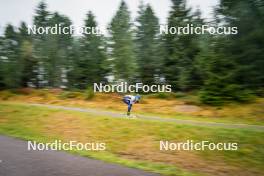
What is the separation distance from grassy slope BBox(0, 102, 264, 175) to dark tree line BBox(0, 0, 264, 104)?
1042 centimetres

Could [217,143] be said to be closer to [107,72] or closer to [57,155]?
[57,155]

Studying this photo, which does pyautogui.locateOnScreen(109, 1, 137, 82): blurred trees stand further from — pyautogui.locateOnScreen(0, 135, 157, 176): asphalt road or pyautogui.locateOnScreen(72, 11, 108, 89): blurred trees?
pyautogui.locateOnScreen(0, 135, 157, 176): asphalt road

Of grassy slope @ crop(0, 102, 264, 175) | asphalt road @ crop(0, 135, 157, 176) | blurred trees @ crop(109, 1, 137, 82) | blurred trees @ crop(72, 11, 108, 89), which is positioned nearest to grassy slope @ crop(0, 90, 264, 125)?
grassy slope @ crop(0, 102, 264, 175)

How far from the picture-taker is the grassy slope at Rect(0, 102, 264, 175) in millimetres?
11844

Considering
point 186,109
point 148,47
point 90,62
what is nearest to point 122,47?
point 148,47

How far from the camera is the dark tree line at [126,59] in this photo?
28.0 m

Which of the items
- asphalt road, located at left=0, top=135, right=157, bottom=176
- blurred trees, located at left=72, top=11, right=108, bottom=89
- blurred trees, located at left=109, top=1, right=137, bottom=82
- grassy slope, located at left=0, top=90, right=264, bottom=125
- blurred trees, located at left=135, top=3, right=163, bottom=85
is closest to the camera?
asphalt road, located at left=0, top=135, right=157, bottom=176

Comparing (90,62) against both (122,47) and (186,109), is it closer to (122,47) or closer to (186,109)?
(122,47)

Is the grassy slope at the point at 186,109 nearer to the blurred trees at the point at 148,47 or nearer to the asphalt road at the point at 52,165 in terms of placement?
the blurred trees at the point at 148,47

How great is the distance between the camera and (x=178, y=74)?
127 feet

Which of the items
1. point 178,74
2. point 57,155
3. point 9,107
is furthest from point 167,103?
point 57,155

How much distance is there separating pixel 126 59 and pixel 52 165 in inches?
1043

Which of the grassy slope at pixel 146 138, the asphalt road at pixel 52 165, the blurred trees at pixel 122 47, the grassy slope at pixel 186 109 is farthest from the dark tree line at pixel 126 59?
the asphalt road at pixel 52 165

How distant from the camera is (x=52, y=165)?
10.3 metres
